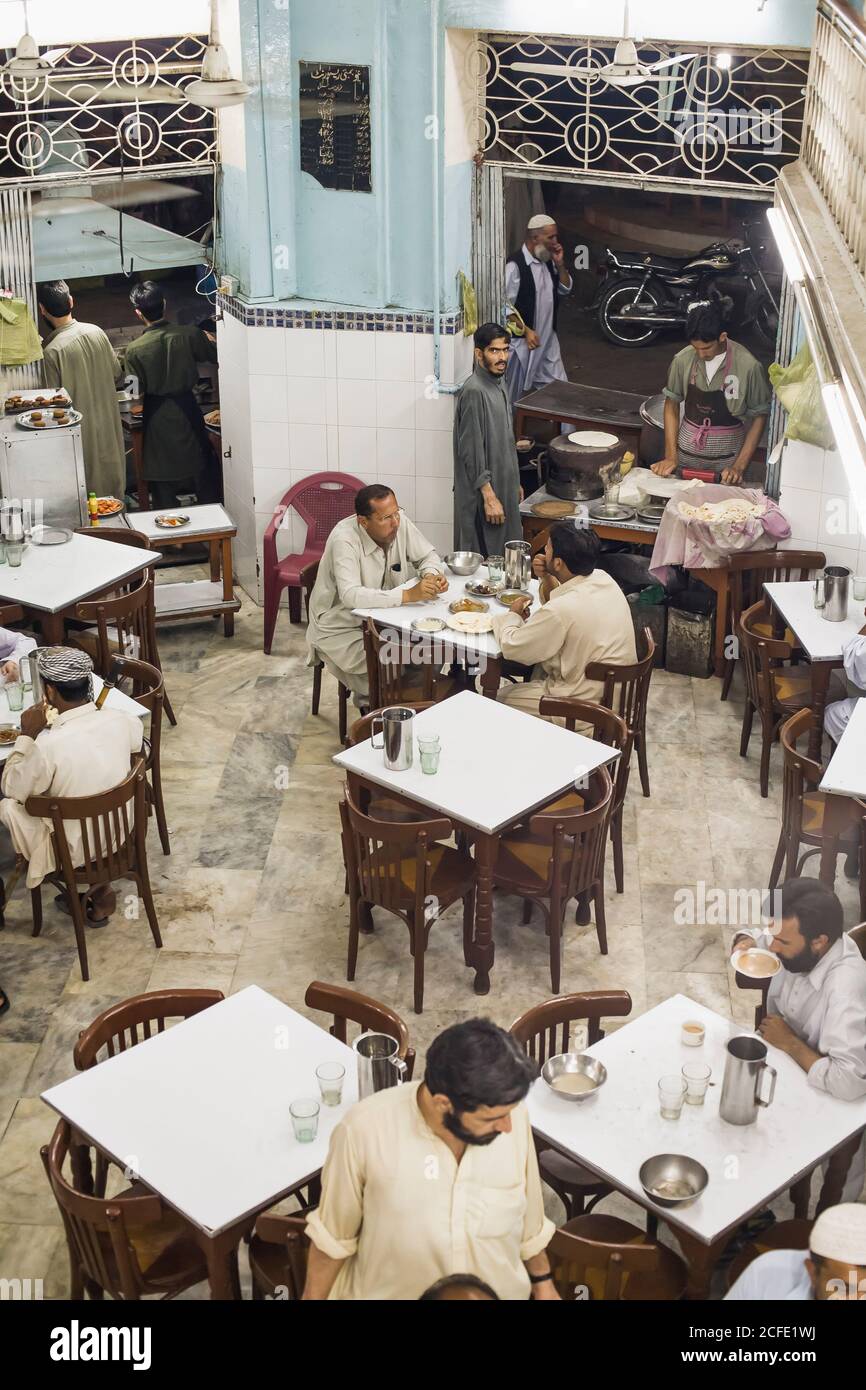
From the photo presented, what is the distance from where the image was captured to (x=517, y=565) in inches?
333

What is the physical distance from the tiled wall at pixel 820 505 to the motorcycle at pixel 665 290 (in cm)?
621

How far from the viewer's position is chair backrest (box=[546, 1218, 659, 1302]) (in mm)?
4285

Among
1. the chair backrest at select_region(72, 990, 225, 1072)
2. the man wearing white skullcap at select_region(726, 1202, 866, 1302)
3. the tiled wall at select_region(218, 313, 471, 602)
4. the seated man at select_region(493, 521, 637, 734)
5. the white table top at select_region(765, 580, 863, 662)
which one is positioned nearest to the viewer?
the man wearing white skullcap at select_region(726, 1202, 866, 1302)

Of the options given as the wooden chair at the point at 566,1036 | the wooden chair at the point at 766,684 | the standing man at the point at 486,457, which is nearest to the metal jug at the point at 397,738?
the wooden chair at the point at 566,1036

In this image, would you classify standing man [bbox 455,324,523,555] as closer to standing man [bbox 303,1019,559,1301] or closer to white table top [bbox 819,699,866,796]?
white table top [bbox 819,699,866,796]

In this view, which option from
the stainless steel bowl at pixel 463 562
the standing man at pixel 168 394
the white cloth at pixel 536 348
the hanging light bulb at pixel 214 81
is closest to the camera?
the hanging light bulb at pixel 214 81

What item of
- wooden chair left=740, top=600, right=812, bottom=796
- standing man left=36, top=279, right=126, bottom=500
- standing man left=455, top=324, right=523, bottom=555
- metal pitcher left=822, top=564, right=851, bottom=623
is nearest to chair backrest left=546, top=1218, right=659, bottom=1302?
wooden chair left=740, top=600, right=812, bottom=796

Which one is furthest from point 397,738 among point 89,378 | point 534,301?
point 534,301

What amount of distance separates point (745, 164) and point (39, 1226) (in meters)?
7.23

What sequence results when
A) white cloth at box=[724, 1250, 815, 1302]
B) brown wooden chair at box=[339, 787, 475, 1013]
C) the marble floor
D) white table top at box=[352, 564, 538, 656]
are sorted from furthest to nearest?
white table top at box=[352, 564, 538, 656] → the marble floor → brown wooden chair at box=[339, 787, 475, 1013] → white cloth at box=[724, 1250, 815, 1302]

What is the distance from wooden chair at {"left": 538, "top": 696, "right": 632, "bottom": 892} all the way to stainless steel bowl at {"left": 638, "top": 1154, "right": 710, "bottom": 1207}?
2375mm

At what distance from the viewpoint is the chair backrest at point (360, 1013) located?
5.04 m

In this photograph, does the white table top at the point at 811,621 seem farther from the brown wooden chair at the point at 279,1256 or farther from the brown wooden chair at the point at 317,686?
the brown wooden chair at the point at 279,1256

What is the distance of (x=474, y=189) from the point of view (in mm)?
9789
